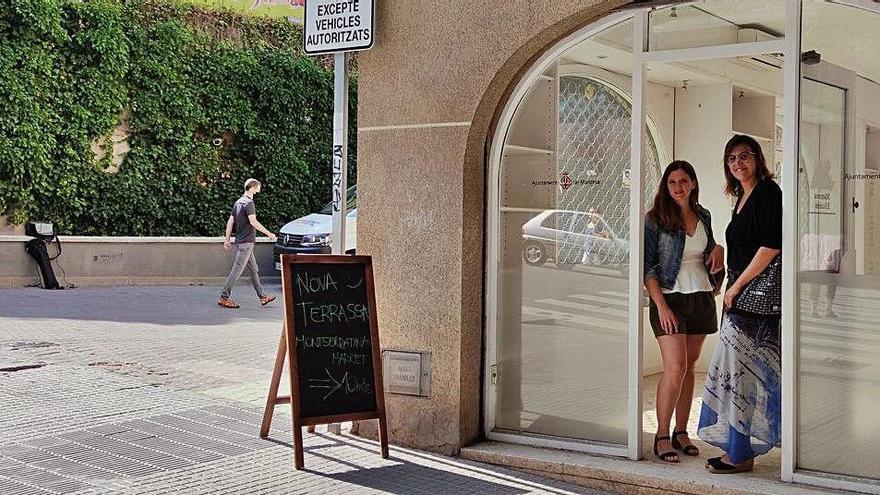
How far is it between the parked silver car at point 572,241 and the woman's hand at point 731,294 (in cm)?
61

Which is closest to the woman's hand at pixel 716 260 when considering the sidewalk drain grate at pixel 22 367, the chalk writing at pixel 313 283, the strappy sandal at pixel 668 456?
the strappy sandal at pixel 668 456

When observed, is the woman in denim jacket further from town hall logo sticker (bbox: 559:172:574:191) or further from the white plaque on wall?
the white plaque on wall

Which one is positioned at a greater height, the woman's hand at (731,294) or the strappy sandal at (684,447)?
the woman's hand at (731,294)

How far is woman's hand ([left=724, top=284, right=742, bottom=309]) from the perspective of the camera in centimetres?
572

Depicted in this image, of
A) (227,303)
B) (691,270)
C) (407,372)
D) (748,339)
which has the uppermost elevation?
(691,270)

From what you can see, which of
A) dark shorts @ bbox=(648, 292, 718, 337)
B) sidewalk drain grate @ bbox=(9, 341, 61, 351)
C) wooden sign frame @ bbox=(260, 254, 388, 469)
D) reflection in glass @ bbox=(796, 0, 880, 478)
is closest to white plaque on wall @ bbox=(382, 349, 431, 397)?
wooden sign frame @ bbox=(260, 254, 388, 469)

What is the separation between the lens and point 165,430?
7.05 metres

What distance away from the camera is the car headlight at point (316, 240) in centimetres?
1803

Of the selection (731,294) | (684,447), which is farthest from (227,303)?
(731,294)

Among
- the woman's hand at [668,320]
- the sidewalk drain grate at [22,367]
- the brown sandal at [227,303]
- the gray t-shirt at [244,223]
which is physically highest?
the gray t-shirt at [244,223]

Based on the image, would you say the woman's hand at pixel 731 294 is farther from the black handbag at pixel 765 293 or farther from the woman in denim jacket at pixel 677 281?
the woman in denim jacket at pixel 677 281

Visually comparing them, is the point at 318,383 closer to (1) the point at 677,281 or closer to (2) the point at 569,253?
(2) the point at 569,253

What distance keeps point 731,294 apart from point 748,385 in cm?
51

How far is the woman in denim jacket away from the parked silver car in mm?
192
